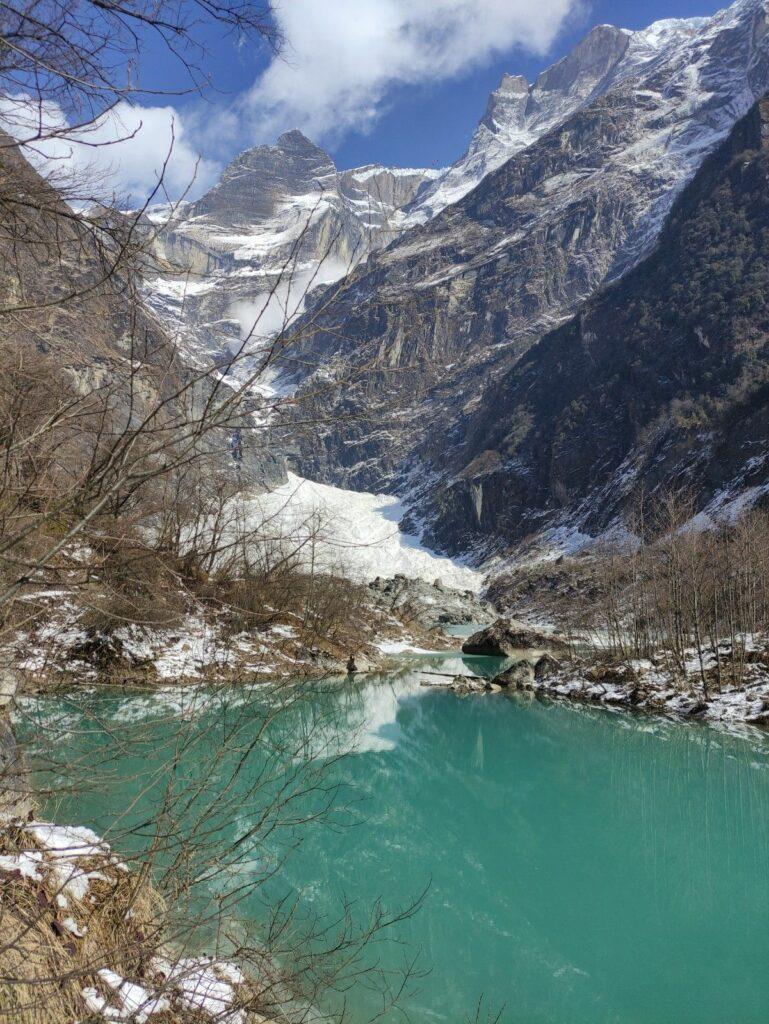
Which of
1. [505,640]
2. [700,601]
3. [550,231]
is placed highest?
[550,231]

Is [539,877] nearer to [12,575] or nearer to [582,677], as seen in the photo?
[12,575]

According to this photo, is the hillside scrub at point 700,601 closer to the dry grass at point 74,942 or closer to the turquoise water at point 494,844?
the turquoise water at point 494,844

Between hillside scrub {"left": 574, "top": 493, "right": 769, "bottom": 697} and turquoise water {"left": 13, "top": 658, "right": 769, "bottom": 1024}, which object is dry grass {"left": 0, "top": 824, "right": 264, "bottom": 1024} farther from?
hillside scrub {"left": 574, "top": 493, "right": 769, "bottom": 697}

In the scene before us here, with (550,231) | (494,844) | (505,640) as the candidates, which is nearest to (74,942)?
(494,844)

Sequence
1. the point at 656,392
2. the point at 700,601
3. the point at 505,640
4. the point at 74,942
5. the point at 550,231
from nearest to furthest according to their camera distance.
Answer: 1. the point at 74,942
2. the point at 700,601
3. the point at 505,640
4. the point at 656,392
5. the point at 550,231

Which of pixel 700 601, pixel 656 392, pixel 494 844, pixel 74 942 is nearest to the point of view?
pixel 74 942

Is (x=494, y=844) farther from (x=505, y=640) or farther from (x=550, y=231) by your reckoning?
(x=550, y=231)

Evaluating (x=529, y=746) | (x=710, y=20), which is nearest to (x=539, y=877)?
(x=529, y=746)

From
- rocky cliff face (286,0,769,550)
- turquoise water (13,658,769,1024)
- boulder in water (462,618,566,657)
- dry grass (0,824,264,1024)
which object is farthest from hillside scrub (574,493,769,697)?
rocky cliff face (286,0,769,550)
